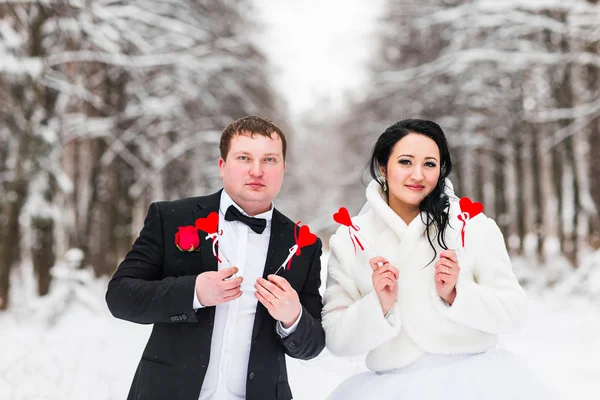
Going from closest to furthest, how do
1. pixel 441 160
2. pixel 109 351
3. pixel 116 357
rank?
pixel 441 160 → pixel 116 357 → pixel 109 351

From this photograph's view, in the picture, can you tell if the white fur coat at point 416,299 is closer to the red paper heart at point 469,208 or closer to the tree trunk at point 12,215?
the red paper heart at point 469,208

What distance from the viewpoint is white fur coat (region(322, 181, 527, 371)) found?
278cm

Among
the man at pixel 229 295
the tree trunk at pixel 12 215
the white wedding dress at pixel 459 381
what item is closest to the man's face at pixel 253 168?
the man at pixel 229 295

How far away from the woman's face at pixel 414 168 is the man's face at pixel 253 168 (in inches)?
24.5

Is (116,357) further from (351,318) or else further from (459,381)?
(459,381)

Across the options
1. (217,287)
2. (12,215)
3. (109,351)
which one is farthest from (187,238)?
(12,215)

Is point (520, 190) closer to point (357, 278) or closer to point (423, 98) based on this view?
point (423, 98)

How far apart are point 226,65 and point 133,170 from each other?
14.0 ft

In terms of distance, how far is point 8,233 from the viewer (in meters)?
10.9

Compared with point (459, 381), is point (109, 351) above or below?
below

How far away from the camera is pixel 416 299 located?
2.91 meters

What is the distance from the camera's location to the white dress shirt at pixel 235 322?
2.78 metres

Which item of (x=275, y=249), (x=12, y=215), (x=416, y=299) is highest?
(x=12, y=215)

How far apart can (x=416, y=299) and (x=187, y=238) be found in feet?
3.79
